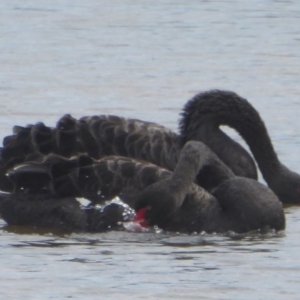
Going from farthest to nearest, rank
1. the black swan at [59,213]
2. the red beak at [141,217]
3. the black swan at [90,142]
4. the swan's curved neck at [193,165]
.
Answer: the black swan at [90,142], the black swan at [59,213], the swan's curved neck at [193,165], the red beak at [141,217]

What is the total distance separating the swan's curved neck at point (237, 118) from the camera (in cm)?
1199

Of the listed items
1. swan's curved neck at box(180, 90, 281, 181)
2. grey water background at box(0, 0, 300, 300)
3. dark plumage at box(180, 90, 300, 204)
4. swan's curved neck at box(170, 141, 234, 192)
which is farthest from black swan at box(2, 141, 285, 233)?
swan's curved neck at box(180, 90, 281, 181)

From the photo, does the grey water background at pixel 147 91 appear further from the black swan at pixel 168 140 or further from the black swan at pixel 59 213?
the black swan at pixel 168 140

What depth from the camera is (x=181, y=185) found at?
10.2 m

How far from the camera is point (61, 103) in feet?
48.9

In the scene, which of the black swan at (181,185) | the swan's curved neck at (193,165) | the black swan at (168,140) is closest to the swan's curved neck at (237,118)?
the black swan at (168,140)

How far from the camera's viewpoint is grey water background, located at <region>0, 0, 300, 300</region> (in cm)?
895

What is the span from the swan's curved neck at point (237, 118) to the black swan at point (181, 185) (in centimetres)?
133

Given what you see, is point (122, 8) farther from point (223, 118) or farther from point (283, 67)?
point (223, 118)

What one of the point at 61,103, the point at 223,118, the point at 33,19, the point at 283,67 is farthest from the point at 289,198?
the point at 33,19

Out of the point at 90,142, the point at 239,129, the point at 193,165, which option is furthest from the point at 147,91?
the point at 193,165

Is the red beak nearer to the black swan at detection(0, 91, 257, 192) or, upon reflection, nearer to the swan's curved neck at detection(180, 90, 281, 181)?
the black swan at detection(0, 91, 257, 192)

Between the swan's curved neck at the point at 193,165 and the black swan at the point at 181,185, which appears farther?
the black swan at the point at 181,185

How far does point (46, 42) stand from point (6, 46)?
1.80 feet
